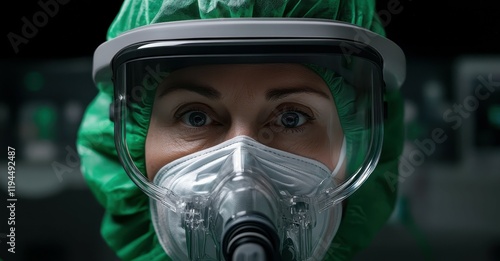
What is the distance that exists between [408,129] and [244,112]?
48.5 inches

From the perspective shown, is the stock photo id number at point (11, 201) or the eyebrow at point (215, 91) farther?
the stock photo id number at point (11, 201)

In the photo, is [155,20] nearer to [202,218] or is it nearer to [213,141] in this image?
[213,141]

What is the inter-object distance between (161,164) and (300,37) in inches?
14.3

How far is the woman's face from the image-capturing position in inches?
40.5

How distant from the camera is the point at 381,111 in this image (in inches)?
43.0

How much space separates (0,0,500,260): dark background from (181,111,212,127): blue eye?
0.81 meters

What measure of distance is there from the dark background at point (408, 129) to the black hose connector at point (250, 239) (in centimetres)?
104

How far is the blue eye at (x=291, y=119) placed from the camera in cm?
106
